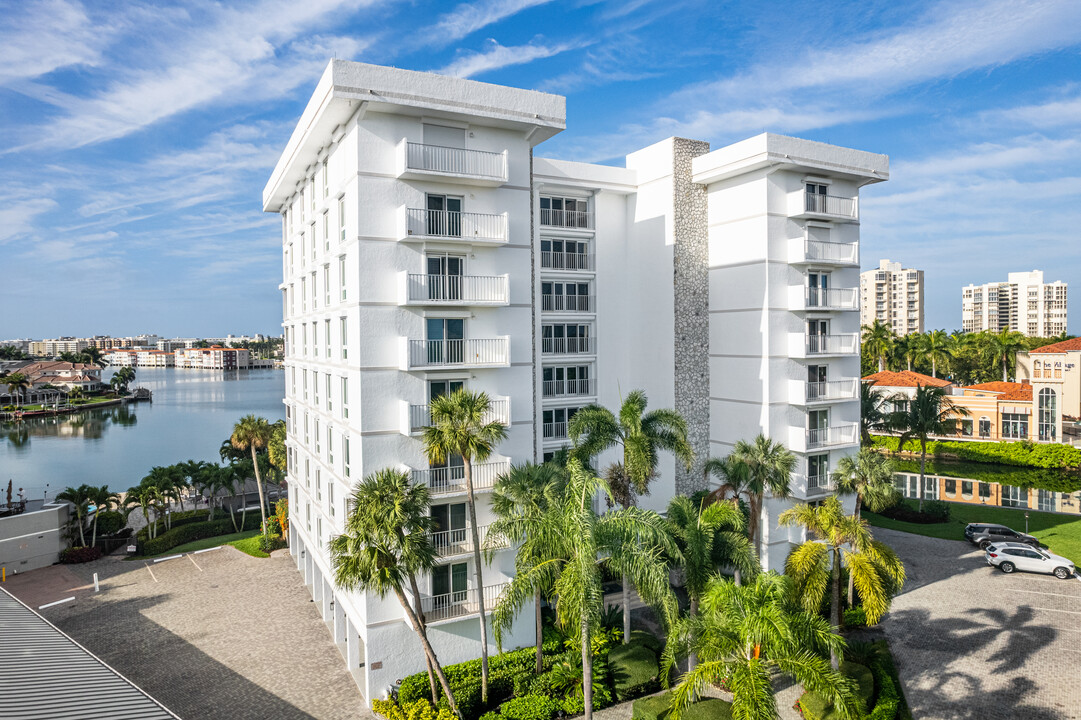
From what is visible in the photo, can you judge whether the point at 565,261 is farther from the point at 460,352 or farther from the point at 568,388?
the point at 460,352

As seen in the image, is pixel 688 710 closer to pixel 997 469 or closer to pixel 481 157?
pixel 481 157

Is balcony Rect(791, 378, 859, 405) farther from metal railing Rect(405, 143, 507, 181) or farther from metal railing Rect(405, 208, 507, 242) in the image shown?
metal railing Rect(405, 143, 507, 181)

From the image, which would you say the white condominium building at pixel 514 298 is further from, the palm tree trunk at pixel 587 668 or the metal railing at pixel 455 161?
the palm tree trunk at pixel 587 668

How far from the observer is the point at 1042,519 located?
35875 mm

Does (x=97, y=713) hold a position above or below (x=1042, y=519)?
above

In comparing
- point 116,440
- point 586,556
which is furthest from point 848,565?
point 116,440

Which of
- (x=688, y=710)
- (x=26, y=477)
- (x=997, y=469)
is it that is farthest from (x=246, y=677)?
(x=26, y=477)

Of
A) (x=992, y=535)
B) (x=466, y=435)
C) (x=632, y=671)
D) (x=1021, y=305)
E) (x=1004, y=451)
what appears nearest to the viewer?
(x=466, y=435)

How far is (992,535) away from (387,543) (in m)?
30.6

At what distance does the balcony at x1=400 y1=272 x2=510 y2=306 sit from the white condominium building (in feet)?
0.27

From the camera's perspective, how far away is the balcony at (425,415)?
19719mm

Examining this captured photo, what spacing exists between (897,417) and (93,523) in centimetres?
4960

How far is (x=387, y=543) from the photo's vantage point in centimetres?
1731

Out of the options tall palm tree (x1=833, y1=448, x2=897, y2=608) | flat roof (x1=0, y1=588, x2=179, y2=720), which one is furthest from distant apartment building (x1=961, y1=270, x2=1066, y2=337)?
flat roof (x1=0, y1=588, x2=179, y2=720)
